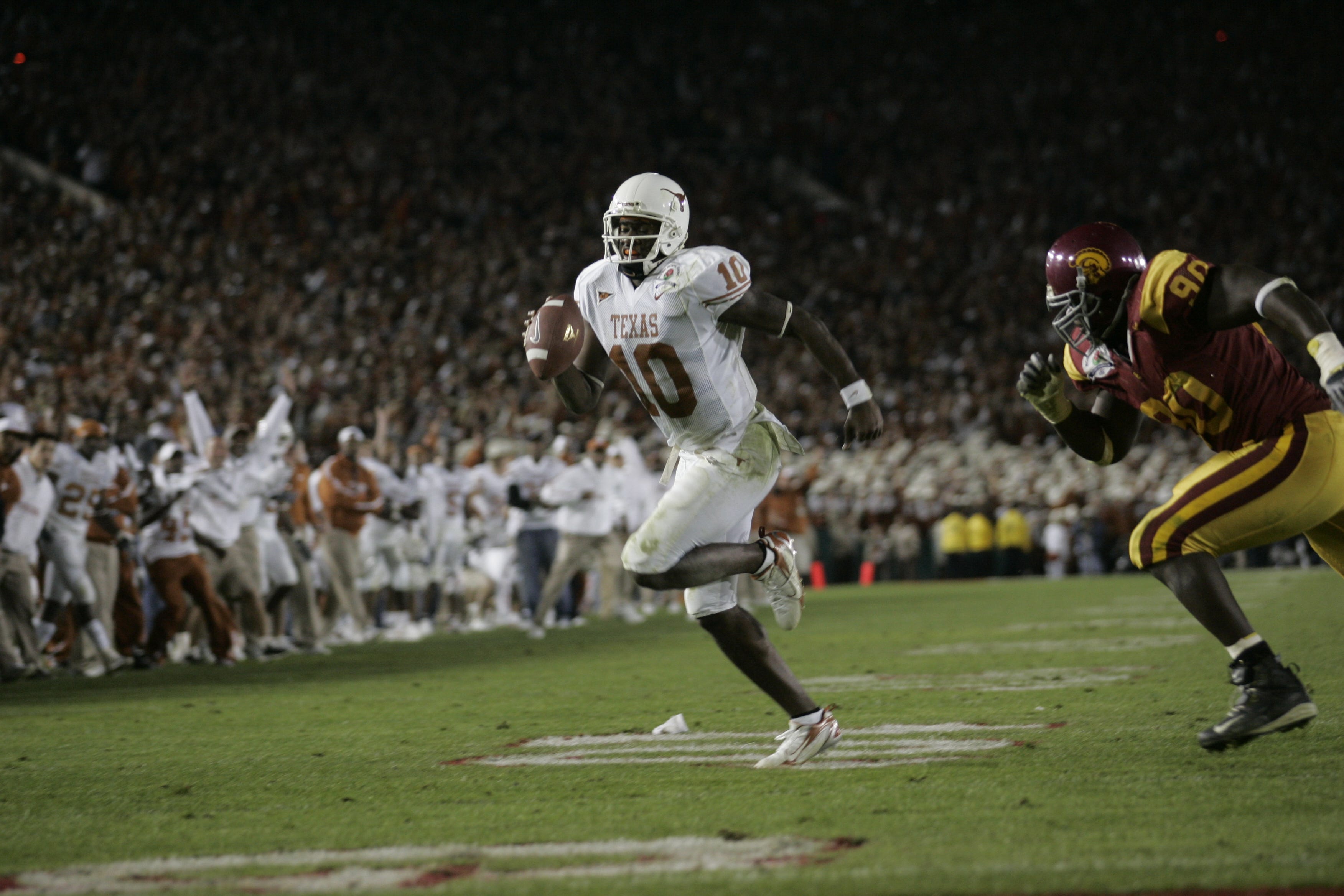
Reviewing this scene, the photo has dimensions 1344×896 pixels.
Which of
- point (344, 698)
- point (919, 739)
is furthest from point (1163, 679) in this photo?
point (344, 698)

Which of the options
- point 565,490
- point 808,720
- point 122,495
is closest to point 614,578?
point 565,490

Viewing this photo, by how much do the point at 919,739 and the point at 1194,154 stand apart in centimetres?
3221

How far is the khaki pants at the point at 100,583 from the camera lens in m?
10.8

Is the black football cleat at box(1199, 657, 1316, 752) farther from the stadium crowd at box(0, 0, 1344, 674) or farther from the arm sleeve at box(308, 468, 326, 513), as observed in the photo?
the arm sleeve at box(308, 468, 326, 513)

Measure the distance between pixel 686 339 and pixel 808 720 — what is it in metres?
1.38

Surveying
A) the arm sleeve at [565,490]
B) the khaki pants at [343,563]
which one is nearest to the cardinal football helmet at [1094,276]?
the khaki pants at [343,563]

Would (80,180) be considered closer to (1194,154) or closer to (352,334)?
(352,334)

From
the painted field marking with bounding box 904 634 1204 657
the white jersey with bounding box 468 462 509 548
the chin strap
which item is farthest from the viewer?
the white jersey with bounding box 468 462 509 548

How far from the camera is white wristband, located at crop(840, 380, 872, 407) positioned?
4.91 metres

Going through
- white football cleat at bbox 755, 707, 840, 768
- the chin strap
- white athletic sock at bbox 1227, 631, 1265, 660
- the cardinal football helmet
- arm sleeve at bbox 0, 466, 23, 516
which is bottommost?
white football cleat at bbox 755, 707, 840, 768

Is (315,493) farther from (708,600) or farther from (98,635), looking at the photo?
(708,600)

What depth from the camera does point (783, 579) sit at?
5102 mm

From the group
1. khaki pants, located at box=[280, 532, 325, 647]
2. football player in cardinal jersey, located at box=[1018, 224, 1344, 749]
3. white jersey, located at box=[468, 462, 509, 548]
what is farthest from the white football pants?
white jersey, located at box=[468, 462, 509, 548]

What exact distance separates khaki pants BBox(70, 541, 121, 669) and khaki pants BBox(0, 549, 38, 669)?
16.4 inches
